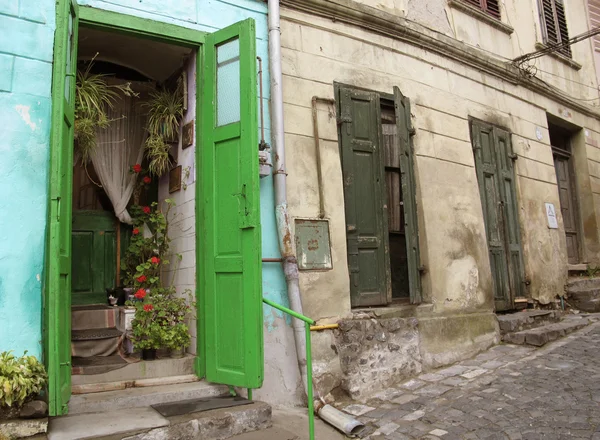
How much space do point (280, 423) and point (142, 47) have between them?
3.70 m

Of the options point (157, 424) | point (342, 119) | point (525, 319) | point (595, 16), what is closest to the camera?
Result: point (157, 424)

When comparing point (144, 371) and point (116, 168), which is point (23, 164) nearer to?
point (116, 168)

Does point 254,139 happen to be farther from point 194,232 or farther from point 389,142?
point 389,142

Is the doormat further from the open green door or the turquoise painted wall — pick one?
the turquoise painted wall

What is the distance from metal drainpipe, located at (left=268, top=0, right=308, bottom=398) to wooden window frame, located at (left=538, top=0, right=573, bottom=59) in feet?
20.1

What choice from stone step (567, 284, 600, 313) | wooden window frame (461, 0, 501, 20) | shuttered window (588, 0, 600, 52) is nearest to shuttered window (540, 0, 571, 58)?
shuttered window (588, 0, 600, 52)

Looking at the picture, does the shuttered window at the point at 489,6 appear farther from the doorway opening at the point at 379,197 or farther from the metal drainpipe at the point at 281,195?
the metal drainpipe at the point at 281,195

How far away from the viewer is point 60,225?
3449mm

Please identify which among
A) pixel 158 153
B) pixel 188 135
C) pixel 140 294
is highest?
pixel 188 135

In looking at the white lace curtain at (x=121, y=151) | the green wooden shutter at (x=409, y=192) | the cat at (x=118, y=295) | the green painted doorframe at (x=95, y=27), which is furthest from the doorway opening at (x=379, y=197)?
the cat at (x=118, y=295)

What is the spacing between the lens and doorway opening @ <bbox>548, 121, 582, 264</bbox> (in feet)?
29.7

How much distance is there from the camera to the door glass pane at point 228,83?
427 centimetres

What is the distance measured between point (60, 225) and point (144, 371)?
5.00 feet

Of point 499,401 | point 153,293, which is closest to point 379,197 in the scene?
point 499,401
